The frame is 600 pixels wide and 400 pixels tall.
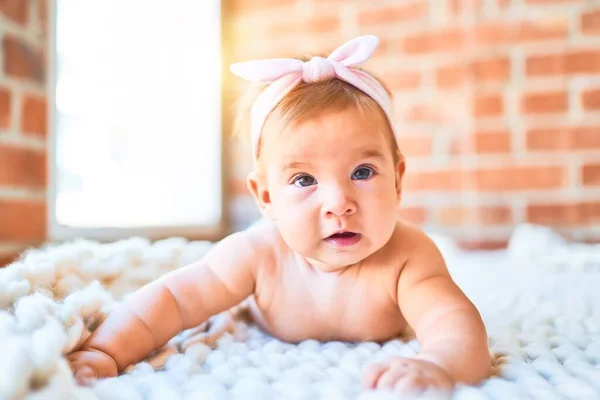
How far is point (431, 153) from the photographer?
5.78ft

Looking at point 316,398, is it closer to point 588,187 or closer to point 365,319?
point 365,319

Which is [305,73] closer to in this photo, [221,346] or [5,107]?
[221,346]

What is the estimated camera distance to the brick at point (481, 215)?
170 centimetres

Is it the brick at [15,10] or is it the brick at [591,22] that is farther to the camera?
the brick at [591,22]

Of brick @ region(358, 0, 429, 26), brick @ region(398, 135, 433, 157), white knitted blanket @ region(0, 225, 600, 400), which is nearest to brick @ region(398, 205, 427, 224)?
brick @ region(398, 135, 433, 157)

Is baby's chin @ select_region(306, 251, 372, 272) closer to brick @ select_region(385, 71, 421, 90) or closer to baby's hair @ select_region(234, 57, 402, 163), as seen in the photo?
baby's hair @ select_region(234, 57, 402, 163)

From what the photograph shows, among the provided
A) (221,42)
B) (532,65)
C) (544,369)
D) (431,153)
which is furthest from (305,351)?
(221,42)

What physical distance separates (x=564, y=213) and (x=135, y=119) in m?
1.25

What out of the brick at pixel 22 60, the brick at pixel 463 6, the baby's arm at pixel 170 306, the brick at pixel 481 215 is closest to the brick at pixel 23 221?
the brick at pixel 22 60

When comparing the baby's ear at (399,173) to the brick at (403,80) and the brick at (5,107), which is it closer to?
the brick at (5,107)

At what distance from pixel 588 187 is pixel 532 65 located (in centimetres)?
38

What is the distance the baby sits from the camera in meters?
0.65

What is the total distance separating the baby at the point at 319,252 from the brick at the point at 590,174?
1091 mm

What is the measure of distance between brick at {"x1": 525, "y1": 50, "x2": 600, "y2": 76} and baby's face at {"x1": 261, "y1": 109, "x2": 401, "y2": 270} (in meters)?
1.17
